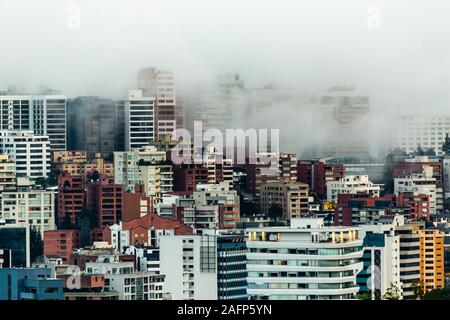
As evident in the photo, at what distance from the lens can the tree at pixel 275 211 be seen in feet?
22.9

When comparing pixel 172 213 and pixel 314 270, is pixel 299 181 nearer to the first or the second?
pixel 314 270

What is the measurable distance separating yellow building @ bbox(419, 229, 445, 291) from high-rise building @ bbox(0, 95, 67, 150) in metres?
1.79

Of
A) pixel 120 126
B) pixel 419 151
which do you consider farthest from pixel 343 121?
pixel 120 126

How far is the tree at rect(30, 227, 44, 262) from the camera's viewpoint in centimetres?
763

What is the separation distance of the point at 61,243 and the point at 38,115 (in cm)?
64

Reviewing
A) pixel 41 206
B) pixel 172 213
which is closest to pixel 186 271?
pixel 172 213

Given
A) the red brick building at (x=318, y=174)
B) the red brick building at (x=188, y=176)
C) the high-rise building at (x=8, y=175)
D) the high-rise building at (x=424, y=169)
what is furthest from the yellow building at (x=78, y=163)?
the high-rise building at (x=424, y=169)

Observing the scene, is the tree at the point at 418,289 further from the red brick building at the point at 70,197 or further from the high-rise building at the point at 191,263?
the red brick building at the point at 70,197

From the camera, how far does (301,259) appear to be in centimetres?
693

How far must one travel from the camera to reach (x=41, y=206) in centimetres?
819

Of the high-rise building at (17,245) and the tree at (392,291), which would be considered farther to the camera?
the high-rise building at (17,245)

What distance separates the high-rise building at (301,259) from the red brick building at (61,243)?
2.85ft

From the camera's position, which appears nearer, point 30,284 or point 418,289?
point 30,284

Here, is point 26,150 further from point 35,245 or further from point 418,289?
point 418,289
